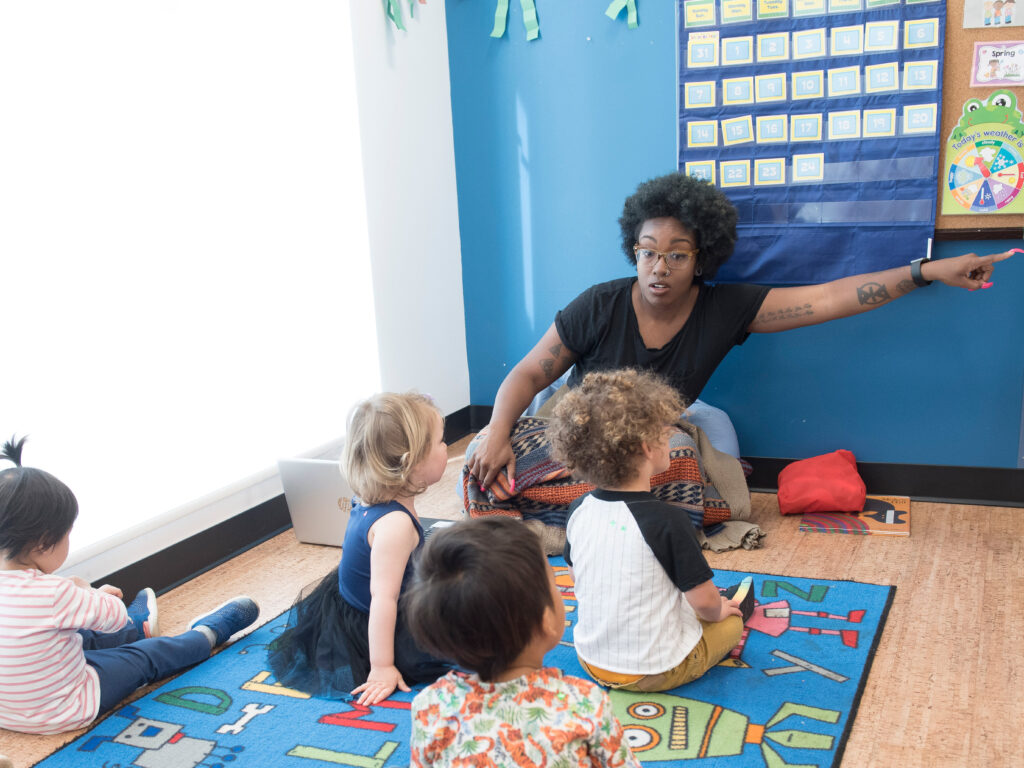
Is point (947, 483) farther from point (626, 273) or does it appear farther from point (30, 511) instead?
point (30, 511)

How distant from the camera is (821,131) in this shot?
272 cm

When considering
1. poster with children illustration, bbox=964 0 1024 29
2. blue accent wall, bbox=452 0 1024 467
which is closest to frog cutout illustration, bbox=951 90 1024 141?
poster with children illustration, bbox=964 0 1024 29

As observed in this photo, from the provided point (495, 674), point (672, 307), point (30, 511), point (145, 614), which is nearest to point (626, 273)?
point (672, 307)

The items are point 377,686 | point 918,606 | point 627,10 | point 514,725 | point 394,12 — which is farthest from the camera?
point 394,12

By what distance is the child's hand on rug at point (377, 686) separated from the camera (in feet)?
5.79

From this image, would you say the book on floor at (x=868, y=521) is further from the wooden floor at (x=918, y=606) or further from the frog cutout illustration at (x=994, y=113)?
the frog cutout illustration at (x=994, y=113)

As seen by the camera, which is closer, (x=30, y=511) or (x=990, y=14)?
(x=30, y=511)

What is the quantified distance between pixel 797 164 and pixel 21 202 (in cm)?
219

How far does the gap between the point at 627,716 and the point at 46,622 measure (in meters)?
1.13

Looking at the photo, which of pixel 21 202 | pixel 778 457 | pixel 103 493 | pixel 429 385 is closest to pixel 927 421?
pixel 778 457

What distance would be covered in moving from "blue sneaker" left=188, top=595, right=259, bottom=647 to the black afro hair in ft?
5.07

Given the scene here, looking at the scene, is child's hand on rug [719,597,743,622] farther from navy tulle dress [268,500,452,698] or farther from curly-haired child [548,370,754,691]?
navy tulle dress [268,500,452,698]

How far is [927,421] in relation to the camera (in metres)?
2.81

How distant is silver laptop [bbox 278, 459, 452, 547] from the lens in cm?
257
